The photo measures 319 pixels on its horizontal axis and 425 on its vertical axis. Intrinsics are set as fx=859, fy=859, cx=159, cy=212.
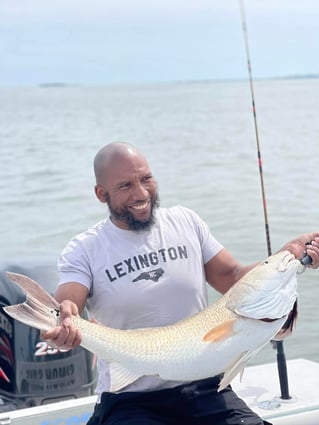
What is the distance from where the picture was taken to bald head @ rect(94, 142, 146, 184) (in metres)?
3.38

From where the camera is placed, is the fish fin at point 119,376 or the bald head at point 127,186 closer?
the fish fin at point 119,376

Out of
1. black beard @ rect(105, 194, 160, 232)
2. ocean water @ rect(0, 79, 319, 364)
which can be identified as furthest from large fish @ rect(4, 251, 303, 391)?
ocean water @ rect(0, 79, 319, 364)

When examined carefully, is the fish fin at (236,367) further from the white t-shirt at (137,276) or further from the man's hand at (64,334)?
the man's hand at (64,334)

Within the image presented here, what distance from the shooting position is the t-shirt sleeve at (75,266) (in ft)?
10.6

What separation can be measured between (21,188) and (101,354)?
13219 millimetres

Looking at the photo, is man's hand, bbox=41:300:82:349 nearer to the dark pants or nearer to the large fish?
the large fish

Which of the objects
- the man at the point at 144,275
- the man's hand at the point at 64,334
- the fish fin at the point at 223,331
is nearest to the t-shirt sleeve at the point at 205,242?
the man at the point at 144,275

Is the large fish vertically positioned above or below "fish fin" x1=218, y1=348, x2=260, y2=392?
above

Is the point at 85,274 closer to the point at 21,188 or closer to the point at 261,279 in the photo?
the point at 261,279

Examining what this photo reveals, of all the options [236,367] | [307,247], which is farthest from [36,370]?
[307,247]

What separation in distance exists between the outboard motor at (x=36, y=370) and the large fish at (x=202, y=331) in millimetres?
1246

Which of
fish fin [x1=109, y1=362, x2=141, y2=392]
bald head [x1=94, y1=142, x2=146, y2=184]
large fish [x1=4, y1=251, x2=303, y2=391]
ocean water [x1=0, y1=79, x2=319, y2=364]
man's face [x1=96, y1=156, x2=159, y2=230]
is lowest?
ocean water [x1=0, y1=79, x2=319, y2=364]

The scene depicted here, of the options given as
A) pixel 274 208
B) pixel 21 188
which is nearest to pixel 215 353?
pixel 274 208

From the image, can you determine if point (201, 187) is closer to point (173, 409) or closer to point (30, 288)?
point (173, 409)
